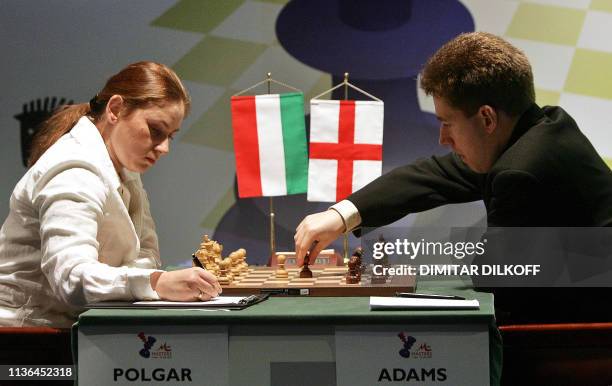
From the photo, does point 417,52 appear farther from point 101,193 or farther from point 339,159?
point 101,193

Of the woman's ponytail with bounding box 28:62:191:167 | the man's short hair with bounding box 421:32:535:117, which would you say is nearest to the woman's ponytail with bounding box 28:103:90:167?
the woman's ponytail with bounding box 28:62:191:167

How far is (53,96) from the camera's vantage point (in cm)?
489

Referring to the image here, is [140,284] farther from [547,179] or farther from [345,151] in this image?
[345,151]

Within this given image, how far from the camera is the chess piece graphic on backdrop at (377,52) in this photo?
15.8 ft

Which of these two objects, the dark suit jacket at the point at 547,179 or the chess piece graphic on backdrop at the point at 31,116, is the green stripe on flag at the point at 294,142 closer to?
the chess piece graphic on backdrop at the point at 31,116

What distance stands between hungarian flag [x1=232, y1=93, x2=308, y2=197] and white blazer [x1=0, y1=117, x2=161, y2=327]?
156cm

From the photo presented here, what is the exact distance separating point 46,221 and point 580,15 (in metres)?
3.47

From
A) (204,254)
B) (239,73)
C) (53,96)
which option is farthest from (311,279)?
(53,96)

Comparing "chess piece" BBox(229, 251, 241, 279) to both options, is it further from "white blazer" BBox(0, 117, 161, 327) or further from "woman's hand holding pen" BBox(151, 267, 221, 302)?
"woman's hand holding pen" BBox(151, 267, 221, 302)

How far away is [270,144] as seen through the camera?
14.1 feet

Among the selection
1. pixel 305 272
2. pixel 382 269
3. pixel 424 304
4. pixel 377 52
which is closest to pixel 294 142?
pixel 377 52

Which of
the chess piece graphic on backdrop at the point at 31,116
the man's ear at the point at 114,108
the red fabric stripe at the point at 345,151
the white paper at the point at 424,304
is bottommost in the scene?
the white paper at the point at 424,304

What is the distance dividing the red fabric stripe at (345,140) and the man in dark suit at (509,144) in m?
1.49

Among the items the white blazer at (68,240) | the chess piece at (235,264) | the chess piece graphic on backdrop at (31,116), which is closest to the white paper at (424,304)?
the white blazer at (68,240)
